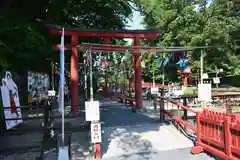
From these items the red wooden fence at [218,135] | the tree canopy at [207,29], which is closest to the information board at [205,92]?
the red wooden fence at [218,135]

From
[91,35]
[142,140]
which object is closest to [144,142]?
[142,140]

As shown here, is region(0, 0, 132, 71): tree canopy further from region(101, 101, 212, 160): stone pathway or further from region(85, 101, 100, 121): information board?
region(101, 101, 212, 160): stone pathway

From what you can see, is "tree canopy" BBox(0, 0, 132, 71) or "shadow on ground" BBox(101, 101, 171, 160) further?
"shadow on ground" BBox(101, 101, 171, 160)

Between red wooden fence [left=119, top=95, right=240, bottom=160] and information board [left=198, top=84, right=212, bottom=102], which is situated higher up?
information board [left=198, top=84, right=212, bottom=102]

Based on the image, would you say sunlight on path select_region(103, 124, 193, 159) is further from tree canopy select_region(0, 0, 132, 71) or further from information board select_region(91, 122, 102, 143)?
tree canopy select_region(0, 0, 132, 71)

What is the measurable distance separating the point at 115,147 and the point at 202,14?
29201 mm

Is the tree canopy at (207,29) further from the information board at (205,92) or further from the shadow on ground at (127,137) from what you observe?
the information board at (205,92)

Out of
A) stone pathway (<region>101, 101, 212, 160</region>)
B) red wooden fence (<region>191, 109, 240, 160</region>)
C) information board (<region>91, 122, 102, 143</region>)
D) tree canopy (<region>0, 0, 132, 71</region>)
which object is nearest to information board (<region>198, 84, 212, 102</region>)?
red wooden fence (<region>191, 109, 240, 160</region>)

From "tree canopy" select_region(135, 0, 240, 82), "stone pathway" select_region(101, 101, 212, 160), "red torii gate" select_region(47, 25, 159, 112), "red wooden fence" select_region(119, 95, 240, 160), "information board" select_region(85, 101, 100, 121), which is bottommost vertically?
"stone pathway" select_region(101, 101, 212, 160)

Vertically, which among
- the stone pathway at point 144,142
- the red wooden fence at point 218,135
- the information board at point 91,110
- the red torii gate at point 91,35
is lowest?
the stone pathway at point 144,142

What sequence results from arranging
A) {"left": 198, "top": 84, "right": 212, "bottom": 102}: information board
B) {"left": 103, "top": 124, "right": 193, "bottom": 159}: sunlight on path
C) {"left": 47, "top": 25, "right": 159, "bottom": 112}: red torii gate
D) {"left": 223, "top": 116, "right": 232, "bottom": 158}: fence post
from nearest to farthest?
{"left": 223, "top": 116, "right": 232, "bottom": 158}: fence post
{"left": 103, "top": 124, "right": 193, "bottom": 159}: sunlight on path
{"left": 198, "top": 84, "right": 212, "bottom": 102}: information board
{"left": 47, "top": 25, "right": 159, "bottom": 112}: red torii gate

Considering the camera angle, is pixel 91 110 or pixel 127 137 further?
pixel 127 137

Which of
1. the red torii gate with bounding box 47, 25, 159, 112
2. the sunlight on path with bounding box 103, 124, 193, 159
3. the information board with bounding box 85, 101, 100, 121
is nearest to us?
the information board with bounding box 85, 101, 100, 121

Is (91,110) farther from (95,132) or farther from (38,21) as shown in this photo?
(38,21)
